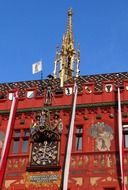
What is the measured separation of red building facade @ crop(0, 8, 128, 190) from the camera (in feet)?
76.8

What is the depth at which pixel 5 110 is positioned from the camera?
26703 mm

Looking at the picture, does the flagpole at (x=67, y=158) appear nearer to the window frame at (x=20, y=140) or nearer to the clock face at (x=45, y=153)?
the clock face at (x=45, y=153)

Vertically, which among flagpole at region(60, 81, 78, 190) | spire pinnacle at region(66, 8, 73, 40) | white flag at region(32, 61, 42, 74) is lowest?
flagpole at region(60, 81, 78, 190)

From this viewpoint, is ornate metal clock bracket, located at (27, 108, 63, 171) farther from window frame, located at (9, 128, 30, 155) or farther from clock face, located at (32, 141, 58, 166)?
window frame, located at (9, 128, 30, 155)

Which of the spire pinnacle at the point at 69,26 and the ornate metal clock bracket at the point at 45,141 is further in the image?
the spire pinnacle at the point at 69,26

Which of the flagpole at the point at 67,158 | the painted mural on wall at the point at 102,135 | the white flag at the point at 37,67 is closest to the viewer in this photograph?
the flagpole at the point at 67,158

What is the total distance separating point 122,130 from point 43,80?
10.1 metres

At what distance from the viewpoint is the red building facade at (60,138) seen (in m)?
23.4

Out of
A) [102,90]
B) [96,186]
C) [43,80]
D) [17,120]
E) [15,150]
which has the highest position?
[43,80]

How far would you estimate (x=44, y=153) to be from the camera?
2434 cm

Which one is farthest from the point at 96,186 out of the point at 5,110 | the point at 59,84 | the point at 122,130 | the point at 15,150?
the point at 59,84

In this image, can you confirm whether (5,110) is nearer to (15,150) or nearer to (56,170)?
(15,150)

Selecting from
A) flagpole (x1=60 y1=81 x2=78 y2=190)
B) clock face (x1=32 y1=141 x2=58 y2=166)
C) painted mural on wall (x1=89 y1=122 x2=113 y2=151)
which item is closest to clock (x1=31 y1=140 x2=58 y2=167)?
clock face (x1=32 y1=141 x2=58 y2=166)

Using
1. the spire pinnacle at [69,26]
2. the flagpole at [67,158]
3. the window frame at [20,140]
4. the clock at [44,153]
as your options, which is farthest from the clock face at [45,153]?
the spire pinnacle at [69,26]
